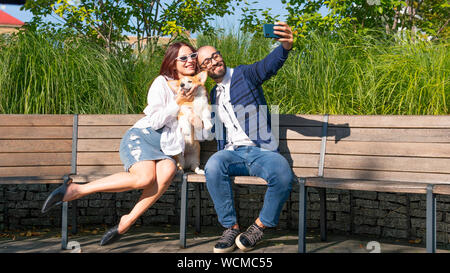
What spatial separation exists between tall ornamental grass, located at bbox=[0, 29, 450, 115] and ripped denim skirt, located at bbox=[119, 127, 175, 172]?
1244 mm

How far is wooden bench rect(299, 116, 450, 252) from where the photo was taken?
139 inches

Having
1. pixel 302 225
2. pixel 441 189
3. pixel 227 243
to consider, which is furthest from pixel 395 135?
pixel 227 243

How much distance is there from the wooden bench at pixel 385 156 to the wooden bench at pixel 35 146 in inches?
78.0

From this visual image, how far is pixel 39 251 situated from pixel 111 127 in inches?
43.7

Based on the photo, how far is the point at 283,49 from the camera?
359cm

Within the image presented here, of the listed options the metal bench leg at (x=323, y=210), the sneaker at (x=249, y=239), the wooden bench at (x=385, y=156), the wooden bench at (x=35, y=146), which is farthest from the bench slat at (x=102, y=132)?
the metal bench leg at (x=323, y=210)

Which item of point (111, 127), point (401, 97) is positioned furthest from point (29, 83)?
point (401, 97)

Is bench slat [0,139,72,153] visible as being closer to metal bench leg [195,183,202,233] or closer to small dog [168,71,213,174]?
small dog [168,71,213,174]

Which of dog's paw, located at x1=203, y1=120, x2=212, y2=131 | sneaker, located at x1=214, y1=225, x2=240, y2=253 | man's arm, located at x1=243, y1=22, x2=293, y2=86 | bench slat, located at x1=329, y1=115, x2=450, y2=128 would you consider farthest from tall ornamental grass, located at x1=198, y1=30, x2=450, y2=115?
sneaker, located at x1=214, y1=225, x2=240, y2=253

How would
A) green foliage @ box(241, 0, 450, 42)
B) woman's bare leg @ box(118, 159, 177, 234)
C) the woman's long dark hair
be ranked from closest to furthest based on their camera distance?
woman's bare leg @ box(118, 159, 177, 234), the woman's long dark hair, green foliage @ box(241, 0, 450, 42)

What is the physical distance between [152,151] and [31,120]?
1.19 m

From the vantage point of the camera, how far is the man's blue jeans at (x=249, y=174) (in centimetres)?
349

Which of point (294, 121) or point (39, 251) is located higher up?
point (294, 121)
